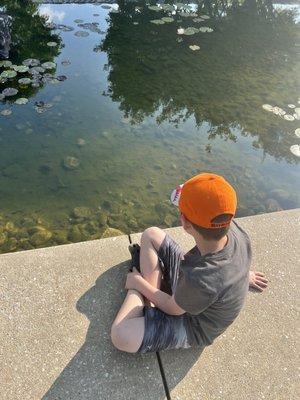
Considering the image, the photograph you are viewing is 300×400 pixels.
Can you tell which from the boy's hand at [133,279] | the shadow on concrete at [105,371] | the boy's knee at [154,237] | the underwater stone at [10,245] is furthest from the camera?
the underwater stone at [10,245]

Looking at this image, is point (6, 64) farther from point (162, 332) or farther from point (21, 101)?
point (162, 332)

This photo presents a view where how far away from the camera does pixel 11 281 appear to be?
273 cm

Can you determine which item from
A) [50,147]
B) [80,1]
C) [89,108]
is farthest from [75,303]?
[80,1]

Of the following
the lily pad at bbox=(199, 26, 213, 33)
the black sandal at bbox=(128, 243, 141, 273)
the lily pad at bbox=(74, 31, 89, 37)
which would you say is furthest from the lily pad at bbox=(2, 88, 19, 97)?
the lily pad at bbox=(199, 26, 213, 33)

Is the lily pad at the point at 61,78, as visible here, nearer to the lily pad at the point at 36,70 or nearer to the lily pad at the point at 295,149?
the lily pad at the point at 36,70

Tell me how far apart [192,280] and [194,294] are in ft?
0.26

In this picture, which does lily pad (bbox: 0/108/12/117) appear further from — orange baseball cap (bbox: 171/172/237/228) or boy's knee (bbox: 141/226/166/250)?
orange baseball cap (bbox: 171/172/237/228)

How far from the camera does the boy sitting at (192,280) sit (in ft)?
6.26

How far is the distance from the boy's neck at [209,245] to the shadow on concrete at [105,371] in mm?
761

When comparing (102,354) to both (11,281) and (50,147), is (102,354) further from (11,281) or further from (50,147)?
(50,147)

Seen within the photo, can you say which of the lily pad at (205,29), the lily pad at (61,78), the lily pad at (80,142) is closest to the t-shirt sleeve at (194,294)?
the lily pad at (80,142)

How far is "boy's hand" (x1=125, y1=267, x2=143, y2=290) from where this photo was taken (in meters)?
2.55

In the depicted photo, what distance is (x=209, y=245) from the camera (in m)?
2.04

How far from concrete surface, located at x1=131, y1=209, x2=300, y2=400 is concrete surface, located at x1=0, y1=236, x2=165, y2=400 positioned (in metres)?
0.18
